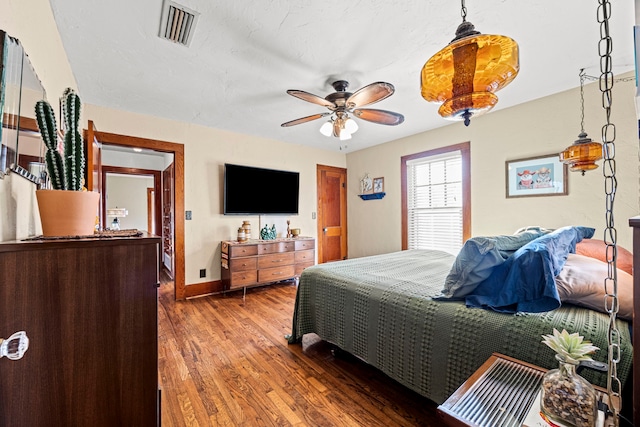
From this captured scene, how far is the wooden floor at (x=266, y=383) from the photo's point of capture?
1.51 metres

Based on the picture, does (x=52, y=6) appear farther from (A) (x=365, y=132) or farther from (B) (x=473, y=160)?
(B) (x=473, y=160)

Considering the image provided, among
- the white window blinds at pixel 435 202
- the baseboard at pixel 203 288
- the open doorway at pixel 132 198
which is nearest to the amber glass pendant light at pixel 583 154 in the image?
the white window blinds at pixel 435 202

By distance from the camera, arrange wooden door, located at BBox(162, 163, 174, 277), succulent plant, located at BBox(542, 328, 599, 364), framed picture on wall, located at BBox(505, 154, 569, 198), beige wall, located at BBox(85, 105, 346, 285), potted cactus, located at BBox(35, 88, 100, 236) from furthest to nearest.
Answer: wooden door, located at BBox(162, 163, 174, 277) → beige wall, located at BBox(85, 105, 346, 285) → framed picture on wall, located at BBox(505, 154, 569, 198) → potted cactus, located at BBox(35, 88, 100, 236) → succulent plant, located at BBox(542, 328, 599, 364)

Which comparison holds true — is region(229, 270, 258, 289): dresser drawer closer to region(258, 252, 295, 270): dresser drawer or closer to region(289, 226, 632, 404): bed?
region(258, 252, 295, 270): dresser drawer

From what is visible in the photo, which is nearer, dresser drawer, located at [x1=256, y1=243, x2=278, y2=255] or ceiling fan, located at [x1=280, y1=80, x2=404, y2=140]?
ceiling fan, located at [x1=280, y1=80, x2=404, y2=140]

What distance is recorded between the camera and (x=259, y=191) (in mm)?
4223

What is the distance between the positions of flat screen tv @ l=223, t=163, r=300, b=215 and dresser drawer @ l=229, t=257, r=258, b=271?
77cm

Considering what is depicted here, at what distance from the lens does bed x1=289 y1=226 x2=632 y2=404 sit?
113 centimetres

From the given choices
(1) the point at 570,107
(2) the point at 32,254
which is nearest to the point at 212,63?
(2) the point at 32,254

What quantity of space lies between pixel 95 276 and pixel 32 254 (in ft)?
0.60

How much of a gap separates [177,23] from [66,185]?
1.33 m

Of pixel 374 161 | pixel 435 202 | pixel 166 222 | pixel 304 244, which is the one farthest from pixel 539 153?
pixel 166 222

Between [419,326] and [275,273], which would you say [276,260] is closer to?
[275,273]

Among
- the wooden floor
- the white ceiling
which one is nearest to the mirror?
the white ceiling
